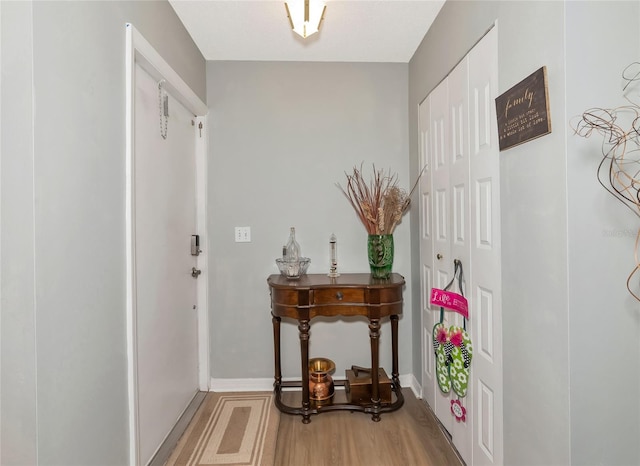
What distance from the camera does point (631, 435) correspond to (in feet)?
3.55

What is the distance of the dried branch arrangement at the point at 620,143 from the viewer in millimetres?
1049

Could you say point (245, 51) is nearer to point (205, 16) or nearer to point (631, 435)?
point (205, 16)

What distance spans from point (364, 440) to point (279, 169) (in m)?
1.82

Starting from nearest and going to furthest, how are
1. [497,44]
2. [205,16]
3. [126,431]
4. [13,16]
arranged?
1. [13,16]
2. [497,44]
3. [126,431]
4. [205,16]

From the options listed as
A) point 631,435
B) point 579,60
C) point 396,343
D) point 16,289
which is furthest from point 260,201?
point 631,435

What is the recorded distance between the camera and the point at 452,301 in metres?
1.83

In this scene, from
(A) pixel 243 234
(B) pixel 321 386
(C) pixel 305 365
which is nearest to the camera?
(C) pixel 305 365

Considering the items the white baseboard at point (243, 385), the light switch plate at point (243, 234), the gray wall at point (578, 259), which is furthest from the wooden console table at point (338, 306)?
the gray wall at point (578, 259)

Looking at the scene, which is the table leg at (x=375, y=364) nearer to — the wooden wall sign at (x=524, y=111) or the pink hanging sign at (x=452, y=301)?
the pink hanging sign at (x=452, y=301)

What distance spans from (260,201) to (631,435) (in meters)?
2.26

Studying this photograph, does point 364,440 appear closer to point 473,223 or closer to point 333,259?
point 333,259

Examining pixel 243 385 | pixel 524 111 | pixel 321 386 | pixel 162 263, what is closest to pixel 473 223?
pixel 524 111

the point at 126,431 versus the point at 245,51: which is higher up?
the point at 245,51

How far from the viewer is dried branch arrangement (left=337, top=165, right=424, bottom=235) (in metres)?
2.45
